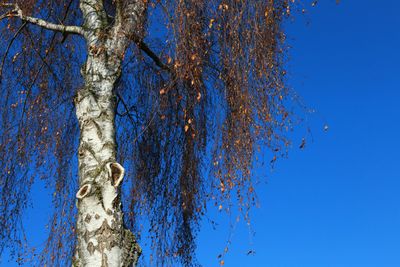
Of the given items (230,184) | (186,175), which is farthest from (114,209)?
(186,175)

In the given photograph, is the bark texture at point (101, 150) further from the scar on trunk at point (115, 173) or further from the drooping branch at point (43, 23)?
the drooping branch at point (43, 23)

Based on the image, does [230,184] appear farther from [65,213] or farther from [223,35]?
[65,213]

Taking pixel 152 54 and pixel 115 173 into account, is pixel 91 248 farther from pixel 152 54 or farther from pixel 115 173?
pixel 152 54

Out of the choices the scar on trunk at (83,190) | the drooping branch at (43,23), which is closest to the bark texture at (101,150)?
the scar on trunk at (83,190)

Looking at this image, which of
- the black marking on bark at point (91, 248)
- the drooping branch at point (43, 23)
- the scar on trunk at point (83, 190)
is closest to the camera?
the black marking on bark at point (91, 248)

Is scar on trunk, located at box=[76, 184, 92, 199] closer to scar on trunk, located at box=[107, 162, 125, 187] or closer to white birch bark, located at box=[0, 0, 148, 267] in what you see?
white birch bark, located at box=[0, 0, 148, 267]

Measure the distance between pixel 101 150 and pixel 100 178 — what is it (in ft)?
0.75

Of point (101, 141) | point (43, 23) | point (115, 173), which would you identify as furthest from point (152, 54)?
point (115, 173)

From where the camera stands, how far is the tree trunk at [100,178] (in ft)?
13.0

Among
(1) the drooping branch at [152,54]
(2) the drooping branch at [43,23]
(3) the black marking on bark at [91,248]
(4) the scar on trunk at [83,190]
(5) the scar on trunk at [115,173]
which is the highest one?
(2) the drooping branch at [43,23]

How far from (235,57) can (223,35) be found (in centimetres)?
23

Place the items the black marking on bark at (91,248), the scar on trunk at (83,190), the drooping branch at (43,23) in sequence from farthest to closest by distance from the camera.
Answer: the drooping branch at (43,23)
the scar on trunk at (83,190)
the black marking on bark at (91,248)

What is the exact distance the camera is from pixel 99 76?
460 centimetres

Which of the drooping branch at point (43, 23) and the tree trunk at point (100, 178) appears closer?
the tree trunk at point (100, 178)
